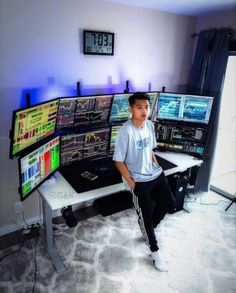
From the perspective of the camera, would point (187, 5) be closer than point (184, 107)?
Yes

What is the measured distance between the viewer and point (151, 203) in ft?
6.96

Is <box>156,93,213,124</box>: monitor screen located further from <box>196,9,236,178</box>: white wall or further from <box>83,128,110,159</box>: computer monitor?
<box>83,128,110,159</box>: computer monitor

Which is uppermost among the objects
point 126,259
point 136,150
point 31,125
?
point 31,125

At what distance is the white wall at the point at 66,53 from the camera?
205 centimetres

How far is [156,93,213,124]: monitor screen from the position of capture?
9.04 ft

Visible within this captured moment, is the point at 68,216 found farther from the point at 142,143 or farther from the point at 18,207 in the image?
the point at 142,143

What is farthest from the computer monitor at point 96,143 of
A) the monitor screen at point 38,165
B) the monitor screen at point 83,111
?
the monitor screen at point 38,165

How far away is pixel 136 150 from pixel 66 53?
1.14 m

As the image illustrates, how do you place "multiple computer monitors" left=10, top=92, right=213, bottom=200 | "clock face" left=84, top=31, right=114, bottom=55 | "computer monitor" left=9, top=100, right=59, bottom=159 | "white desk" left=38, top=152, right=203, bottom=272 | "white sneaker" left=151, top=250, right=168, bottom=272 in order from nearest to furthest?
1. "computer monitor" left=9, top=100, right=59, bottom=159
2. "multiple computer monitors" left=10, top=92, right=213, bottom=200
3. "white desk" left=38, top=152, right=203, bottom=272
4. "white sneaker" left=151, top=250, right=168, bottom=272
5. "clock face" left=84, top=31, right=114, bottom=55

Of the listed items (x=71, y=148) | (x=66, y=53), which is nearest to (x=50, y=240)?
(x=71, y=148)

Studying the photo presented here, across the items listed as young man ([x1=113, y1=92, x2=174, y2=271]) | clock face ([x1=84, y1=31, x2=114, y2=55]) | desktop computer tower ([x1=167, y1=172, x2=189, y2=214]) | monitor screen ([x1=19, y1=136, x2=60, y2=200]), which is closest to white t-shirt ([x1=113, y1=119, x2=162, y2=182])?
young man ([x1=113, y1=92, x2=174, y2=271])

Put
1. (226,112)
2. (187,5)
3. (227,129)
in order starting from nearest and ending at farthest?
(187,5), (226,112), (227,129)

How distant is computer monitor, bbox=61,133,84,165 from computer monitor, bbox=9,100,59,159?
165mm

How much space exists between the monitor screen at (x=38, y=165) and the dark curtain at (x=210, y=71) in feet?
6.35
